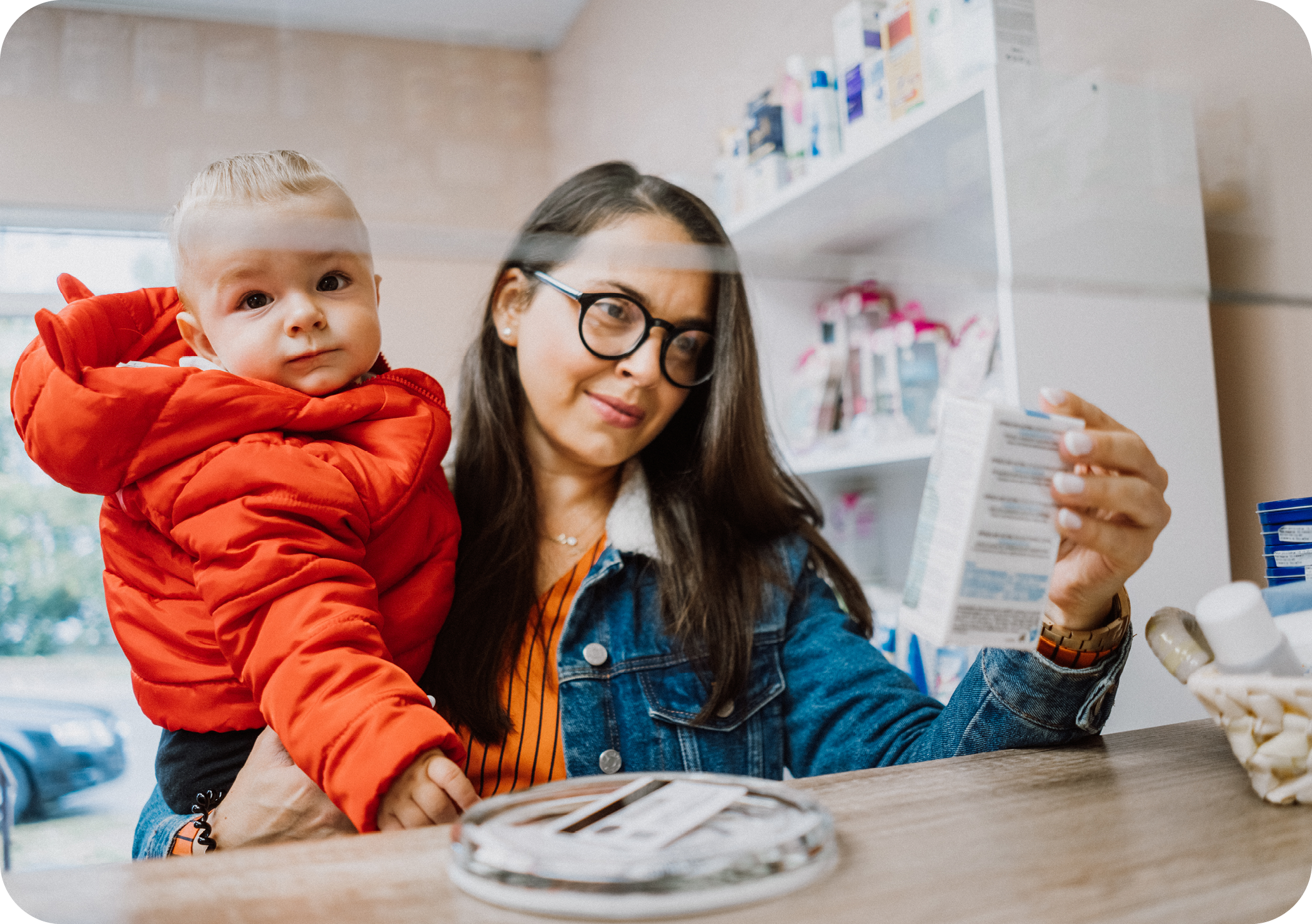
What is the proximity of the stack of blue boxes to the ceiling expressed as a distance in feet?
1.96

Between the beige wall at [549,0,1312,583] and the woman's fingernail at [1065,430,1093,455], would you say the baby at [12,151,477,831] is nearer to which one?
the beige wall at [549,0,1312,583]

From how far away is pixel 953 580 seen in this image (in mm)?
420

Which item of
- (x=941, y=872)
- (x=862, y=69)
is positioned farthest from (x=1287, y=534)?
(x=862, y=69)

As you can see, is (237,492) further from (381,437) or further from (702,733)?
(702,733)

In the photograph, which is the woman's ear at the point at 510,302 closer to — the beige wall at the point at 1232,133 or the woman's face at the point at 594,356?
the woman's face at the point at 594,356

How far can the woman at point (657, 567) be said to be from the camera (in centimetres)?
58

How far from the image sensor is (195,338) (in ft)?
1.81

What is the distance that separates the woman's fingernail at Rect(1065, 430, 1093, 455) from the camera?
0.46 m

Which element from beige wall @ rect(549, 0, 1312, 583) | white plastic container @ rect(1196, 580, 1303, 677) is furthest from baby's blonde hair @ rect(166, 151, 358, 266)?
white plastic container @ rect(1196, 580, 1303, 677)

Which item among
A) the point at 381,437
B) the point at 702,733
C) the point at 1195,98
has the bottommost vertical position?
the point at 702,733

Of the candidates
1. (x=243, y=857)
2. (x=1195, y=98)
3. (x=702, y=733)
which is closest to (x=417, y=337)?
(x=243, y=857)

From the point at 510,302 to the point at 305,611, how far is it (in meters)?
0.24

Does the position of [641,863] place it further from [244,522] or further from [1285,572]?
[1285,572]

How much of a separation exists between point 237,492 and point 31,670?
0.56ft
